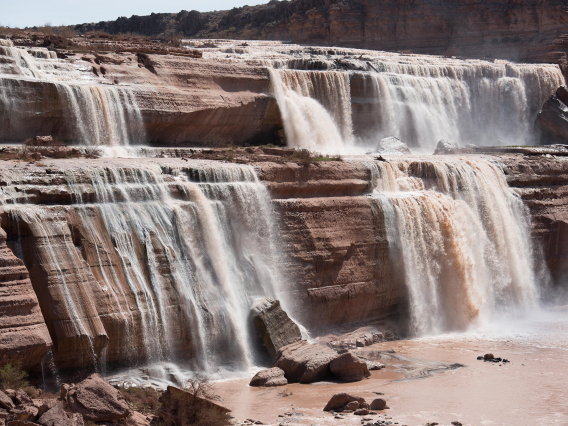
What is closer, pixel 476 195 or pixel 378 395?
pixel 378 395

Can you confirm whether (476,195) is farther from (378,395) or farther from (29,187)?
(29,187)

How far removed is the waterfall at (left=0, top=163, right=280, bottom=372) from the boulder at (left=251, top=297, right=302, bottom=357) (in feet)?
0.96

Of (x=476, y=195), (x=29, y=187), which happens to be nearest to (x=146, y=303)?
(x=29, y=187)

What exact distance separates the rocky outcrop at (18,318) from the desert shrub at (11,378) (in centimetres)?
32

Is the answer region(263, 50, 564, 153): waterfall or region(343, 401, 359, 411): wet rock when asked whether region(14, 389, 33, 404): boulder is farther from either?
region(263, 50, 564, 153): waterfall

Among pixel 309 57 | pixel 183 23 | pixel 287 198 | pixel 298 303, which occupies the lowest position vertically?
pixel 298 303

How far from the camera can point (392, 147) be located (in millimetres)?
28391

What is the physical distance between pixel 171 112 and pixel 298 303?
314 inches

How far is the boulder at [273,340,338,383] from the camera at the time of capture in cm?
1462

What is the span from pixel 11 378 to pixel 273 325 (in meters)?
6.08

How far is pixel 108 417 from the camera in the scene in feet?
34.0

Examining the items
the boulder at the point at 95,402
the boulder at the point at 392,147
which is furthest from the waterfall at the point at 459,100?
the boulder at the point at 95,402

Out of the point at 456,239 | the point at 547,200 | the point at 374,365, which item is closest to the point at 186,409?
the point at 374,365

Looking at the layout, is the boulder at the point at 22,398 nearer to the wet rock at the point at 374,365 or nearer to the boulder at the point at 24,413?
the boulder at the point at 24,413
